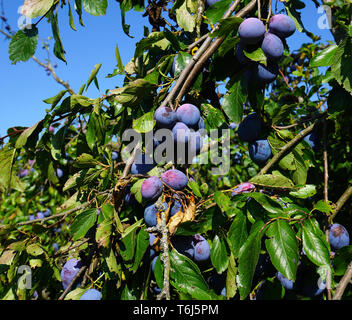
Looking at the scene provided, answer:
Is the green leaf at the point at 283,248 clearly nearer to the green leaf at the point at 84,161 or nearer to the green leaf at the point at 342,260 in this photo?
the green leaf at the point at 342,260

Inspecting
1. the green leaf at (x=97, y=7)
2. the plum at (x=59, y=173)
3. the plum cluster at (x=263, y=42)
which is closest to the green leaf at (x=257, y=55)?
the plum cluster at (x=263, y=42)

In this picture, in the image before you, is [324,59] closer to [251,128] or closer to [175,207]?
[251,128]

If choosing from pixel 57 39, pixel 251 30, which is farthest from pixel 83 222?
pixel 251 30

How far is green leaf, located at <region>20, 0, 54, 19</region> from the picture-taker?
39.0 inches

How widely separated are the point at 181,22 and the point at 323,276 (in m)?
1.02

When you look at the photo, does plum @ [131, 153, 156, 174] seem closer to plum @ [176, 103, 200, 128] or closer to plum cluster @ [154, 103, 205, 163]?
plum cluster @ [154, 103, 205, 163]

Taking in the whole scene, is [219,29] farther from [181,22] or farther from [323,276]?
[323,276]

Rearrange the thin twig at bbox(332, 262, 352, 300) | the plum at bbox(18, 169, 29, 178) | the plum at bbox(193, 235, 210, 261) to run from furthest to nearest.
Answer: the plum at bbox(18, 169, 29, 178) < the plum at bbox(193, 235, 210, 261) < the thin twig at bbox(332, 262, 352, 300)

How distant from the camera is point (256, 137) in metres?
1.23

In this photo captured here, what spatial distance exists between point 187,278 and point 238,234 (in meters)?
0.19

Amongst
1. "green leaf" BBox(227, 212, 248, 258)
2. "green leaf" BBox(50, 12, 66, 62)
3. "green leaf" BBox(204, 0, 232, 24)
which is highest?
"green leaf" BBox(204, 0, 232, 24)

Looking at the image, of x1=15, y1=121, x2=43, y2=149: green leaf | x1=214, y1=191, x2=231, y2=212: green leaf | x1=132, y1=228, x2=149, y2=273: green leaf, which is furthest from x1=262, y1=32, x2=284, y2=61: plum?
x1=15, y1=121, x2=43, y2=149: green leaf

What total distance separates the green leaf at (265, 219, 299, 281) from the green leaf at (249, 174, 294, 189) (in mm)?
152
